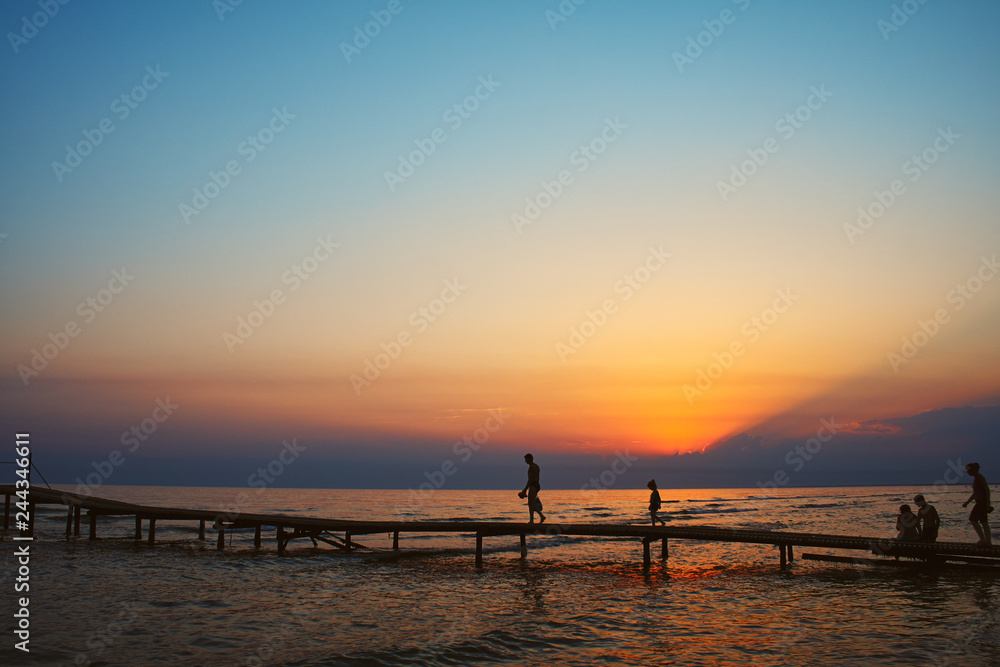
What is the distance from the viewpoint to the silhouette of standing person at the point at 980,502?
16391 mm

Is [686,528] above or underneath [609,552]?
above

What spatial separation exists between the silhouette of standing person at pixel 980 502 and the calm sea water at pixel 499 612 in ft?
3.98

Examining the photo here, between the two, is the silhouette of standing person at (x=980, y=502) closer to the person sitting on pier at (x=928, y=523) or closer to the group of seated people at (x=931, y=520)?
the group of seated people at (x=931, y=520)

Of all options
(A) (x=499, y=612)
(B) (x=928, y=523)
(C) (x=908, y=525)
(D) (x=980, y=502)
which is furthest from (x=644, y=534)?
(D) (x=980, y=502)

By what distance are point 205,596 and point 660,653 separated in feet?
39.2

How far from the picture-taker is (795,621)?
1376 centimetres

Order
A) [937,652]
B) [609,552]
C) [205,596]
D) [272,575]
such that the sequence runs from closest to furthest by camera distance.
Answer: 1. [937,652]
2. [205,596]
3. [272,575]
4. [609,552]

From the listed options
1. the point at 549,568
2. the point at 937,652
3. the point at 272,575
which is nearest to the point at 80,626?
the point at 272,575

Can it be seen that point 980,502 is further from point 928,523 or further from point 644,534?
point 644,534

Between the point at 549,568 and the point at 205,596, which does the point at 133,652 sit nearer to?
the point at 205,596

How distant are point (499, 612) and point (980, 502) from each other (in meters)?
12.6

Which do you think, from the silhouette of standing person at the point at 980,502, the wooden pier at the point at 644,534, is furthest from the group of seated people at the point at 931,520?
the wooden pier at the point at 644,534

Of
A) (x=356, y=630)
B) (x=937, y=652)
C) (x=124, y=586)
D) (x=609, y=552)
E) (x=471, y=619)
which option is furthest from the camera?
(x=609, y=552)

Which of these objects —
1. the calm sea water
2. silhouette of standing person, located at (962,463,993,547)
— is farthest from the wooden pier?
the calm sea water
